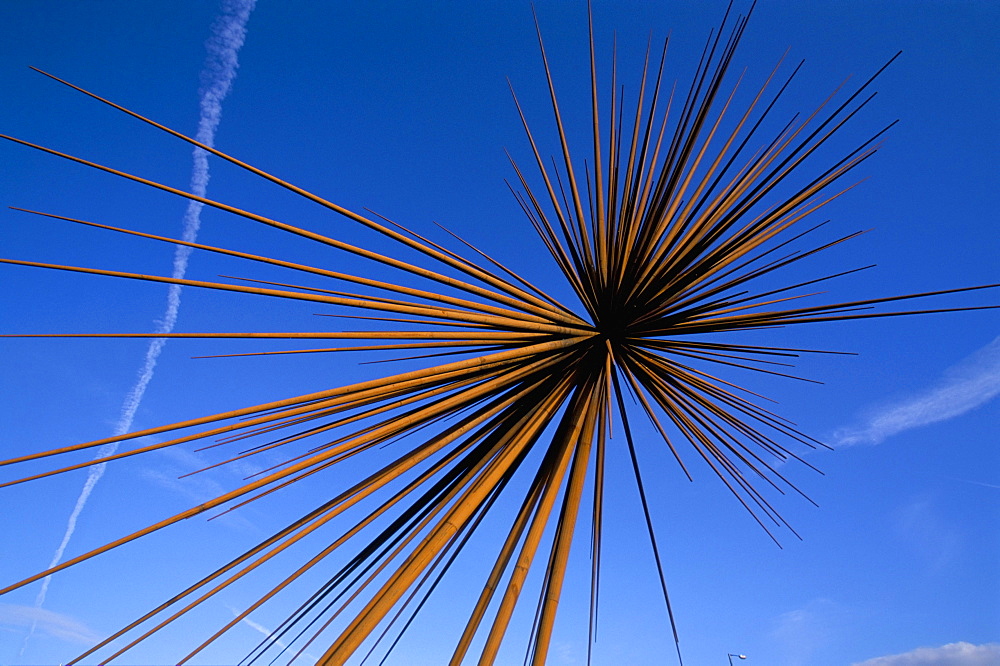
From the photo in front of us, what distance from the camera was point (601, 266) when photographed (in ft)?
8.07

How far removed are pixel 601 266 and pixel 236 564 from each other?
5.98ft

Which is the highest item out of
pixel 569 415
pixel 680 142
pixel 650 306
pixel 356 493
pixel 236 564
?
pixel 680 142

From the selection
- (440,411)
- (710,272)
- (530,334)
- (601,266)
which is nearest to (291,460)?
(440,411)

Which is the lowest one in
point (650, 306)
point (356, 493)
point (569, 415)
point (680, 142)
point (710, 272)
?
point (356, 493)

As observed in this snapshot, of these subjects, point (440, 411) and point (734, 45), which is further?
point (734, 45)

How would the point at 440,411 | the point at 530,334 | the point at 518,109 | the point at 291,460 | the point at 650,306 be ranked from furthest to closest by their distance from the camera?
1. the point at 518,109
2. the point at 650,306
3. the point at 530,334
4. the point at 440,411
5. the point at 291,460

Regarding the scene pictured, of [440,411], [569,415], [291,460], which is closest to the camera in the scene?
[291,460]

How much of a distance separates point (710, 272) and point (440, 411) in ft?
4.61

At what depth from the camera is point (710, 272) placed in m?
2.43

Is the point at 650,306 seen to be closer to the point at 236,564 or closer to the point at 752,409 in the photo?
the point at 752,409

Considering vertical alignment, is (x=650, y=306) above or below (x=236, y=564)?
above

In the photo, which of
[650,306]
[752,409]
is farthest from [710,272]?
[752,409]

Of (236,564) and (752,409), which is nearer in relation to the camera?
(236,564)

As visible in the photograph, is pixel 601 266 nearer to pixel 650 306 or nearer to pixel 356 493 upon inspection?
pixel 650 306
